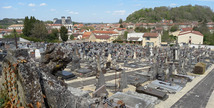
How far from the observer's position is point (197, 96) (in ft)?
35.6

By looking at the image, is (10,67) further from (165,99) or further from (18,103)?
(165,99)

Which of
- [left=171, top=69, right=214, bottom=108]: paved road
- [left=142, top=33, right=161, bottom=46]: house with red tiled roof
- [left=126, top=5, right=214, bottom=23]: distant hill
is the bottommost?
[left=171, top=69, right=214, bottom=108]: paved road

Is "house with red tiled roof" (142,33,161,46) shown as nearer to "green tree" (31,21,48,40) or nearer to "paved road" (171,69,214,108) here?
"paved road" (171,69,214,108)

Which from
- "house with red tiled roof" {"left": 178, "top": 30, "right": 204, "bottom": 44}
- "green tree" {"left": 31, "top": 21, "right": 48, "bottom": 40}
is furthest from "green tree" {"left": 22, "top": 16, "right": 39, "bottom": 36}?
"house with red tiled roof" {"left": 178, "top": 30, "right": 204, "bottom": 44}

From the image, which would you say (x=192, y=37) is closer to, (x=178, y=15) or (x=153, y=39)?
(x=153, y=39)

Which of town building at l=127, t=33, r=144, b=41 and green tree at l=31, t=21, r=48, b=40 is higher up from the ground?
green tree at l=31, t=21, r=48, b=40

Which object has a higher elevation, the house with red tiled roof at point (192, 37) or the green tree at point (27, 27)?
the green tree at point (27, 27)

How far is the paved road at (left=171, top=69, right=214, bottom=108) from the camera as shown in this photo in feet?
31.2

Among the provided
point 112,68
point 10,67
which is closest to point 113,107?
point 10,67

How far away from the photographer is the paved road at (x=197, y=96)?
9506mm

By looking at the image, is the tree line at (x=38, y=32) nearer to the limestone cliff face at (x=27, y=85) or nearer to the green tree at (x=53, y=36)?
the green tree at (x=53, y=36)

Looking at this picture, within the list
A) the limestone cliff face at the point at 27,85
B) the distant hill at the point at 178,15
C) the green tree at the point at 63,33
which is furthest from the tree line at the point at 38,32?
the distant hill at the point at 178,15

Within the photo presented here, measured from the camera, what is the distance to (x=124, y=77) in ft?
39.6

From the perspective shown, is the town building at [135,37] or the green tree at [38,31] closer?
the green tree at [38,31]
